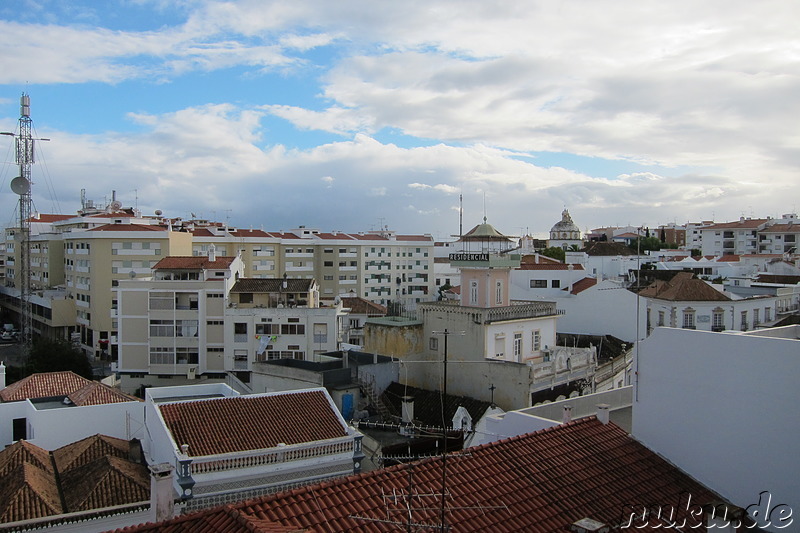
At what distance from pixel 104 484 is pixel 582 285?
36.0 m

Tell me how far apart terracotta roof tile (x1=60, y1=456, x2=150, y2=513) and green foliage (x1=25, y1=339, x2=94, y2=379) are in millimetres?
26499

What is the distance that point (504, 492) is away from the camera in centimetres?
936

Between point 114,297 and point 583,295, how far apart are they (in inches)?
1443

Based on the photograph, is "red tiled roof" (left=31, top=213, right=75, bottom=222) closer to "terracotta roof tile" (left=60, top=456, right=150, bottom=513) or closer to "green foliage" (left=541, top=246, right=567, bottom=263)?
"green foliage" (left=541, top=246, right=567, bottom=263)

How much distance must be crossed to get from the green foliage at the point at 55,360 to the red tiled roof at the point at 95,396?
19034 millimetres

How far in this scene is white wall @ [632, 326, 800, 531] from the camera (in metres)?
9.55

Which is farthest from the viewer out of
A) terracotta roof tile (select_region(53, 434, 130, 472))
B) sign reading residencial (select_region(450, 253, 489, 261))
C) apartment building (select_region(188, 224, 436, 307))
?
apartment building (select_region(188, 224, 436, 307))

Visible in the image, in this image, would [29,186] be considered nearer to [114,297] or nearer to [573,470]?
[114,297]

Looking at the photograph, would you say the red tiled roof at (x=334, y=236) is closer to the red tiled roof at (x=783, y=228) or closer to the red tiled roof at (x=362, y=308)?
the red tiled roof at (x=362, y=308)

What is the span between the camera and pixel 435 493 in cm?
898

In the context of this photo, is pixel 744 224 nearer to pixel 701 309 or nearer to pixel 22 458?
pixel 701 309

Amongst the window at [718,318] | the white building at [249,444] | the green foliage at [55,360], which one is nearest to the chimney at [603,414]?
the white building at [249,444]

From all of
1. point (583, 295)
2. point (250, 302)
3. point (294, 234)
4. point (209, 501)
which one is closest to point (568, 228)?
point (294, 234)

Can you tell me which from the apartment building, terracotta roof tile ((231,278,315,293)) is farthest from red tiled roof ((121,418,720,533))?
the apartment building
